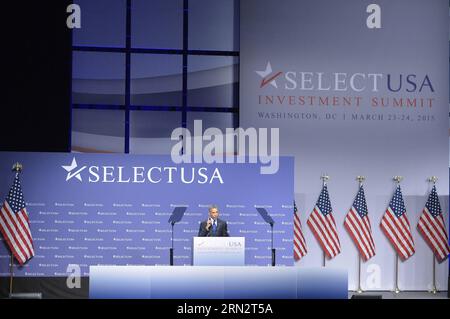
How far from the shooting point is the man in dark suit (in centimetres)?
846

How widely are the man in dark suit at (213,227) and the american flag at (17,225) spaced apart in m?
2.16

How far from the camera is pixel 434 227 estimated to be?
1030cm

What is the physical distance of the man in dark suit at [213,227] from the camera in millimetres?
8461

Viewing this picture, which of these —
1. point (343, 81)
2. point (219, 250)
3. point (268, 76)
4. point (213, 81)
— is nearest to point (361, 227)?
point (343, 81)

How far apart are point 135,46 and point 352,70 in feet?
10.8

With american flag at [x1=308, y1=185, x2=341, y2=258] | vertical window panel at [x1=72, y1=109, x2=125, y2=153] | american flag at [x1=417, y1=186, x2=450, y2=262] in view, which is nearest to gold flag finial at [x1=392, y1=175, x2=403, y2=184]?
american flag at [x1=417, y1=186, x2=450, y2=262]

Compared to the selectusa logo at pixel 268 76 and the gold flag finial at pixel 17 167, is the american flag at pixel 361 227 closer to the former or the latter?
the selectusa logo at pixel 268 76

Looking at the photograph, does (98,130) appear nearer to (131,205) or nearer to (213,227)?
(131,205)

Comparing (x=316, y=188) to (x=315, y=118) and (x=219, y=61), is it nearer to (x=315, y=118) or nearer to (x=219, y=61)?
(x=315, y=118)

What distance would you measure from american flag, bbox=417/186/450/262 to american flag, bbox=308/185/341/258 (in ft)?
4.32

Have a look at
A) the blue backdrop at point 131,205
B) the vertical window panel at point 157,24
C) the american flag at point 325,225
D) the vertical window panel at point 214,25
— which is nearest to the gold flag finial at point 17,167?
the blue backdrop at point 131,205

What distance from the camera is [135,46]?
1043 cm

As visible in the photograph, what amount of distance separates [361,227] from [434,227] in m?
1.09
